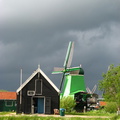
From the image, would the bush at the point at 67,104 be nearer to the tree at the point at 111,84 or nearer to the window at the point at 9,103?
the tree at the point at 111,84

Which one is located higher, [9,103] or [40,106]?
[9,103]

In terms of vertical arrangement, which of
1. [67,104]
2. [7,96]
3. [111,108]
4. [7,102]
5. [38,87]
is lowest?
[111,108]

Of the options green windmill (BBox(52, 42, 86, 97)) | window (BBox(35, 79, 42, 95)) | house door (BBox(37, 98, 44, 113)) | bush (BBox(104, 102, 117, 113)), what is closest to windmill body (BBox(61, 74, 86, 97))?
green windmill (BBox(52, 42, 86, 97))

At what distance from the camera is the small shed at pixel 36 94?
3731cm

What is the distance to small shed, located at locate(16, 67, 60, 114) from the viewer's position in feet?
122

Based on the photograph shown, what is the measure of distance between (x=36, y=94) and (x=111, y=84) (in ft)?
34.4

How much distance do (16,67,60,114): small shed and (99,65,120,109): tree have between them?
754cm

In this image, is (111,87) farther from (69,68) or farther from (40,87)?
(69,68)

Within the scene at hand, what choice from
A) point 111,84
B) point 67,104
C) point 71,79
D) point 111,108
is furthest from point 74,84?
point 111,84

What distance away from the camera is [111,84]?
40.9 meters

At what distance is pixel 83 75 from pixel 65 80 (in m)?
3.70

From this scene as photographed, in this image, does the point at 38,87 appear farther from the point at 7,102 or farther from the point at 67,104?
the point at 7,102

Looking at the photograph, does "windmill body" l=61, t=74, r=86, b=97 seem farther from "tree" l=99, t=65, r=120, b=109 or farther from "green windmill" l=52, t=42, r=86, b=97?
"tree" l=99, t=65, r=120, b=109

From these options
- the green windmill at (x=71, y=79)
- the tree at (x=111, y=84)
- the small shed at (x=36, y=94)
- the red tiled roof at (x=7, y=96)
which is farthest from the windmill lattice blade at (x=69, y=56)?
the small shed at (x=36, y=94)
